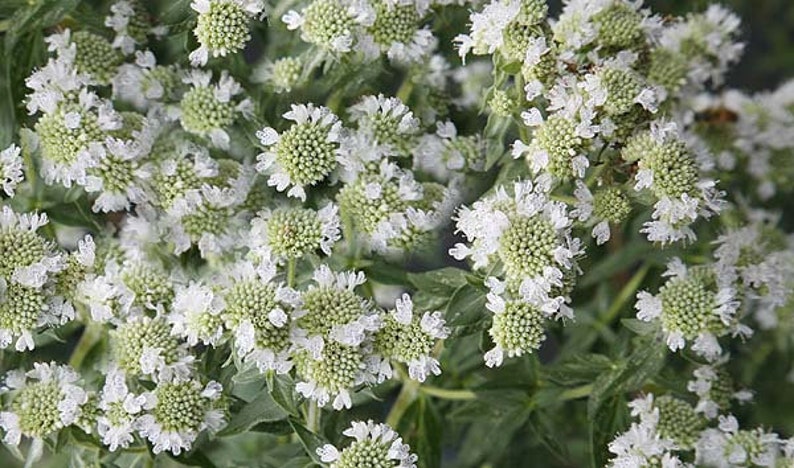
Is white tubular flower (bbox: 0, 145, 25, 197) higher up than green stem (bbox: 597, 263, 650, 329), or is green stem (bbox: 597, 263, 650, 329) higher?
white tubular flower (bbox: 0, 145, 25, 197)

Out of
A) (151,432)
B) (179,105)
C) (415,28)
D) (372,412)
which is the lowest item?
(372,412)

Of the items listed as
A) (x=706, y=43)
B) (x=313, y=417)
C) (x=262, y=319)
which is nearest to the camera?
(x=262, y=319)

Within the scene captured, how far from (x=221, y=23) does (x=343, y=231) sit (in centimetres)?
26

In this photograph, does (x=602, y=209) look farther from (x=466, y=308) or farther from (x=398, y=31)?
(x=398, y=31)

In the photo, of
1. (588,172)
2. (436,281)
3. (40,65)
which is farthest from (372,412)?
(40,65)

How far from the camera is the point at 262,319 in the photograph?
105 cm

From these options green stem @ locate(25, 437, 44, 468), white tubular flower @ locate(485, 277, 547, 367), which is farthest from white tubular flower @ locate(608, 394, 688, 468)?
green stem @ locate(25, 437, 44, 468)

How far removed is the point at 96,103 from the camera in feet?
3.78

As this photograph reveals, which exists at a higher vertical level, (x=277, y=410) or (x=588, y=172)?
(x=588, y=172)

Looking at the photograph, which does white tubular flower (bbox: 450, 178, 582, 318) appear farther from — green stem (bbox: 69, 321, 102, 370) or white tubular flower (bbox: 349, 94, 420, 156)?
green stem (bbox: 69, 321, 102, 370)

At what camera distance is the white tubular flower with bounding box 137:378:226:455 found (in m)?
1.09

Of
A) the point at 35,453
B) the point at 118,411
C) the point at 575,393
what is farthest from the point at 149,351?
the point at 575,393

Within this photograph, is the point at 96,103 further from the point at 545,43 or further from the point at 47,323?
the point at 545,43

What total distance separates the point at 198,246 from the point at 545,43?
0.44m
